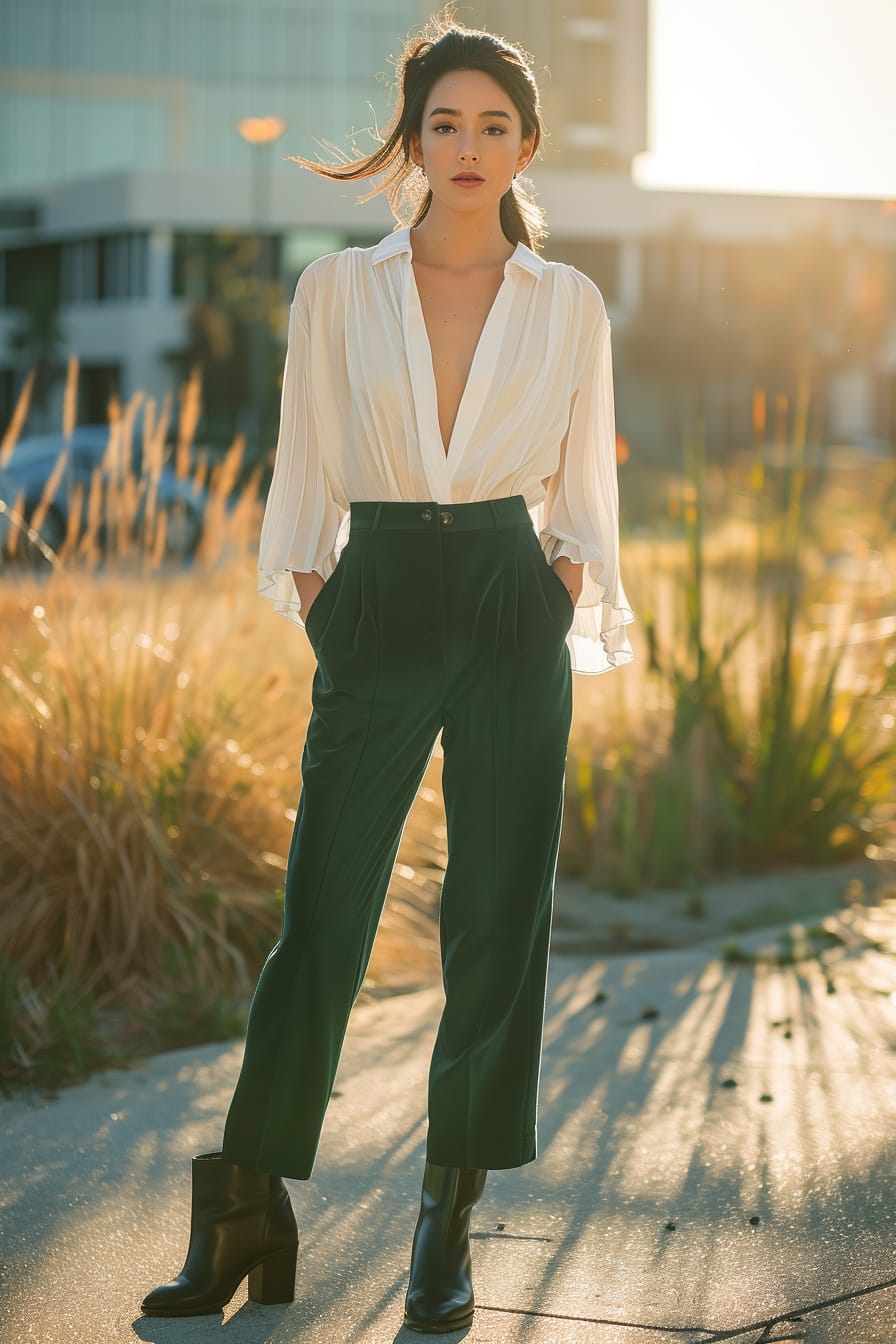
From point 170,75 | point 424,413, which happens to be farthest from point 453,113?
point 170,75

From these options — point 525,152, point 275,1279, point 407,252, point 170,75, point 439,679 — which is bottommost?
point 275,1279

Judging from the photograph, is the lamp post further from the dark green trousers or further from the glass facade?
the dark green trousers

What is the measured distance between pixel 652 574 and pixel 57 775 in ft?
7.95

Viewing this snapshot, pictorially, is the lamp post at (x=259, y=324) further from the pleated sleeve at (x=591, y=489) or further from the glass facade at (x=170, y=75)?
the pleated sleeve at (x=591, y=489)

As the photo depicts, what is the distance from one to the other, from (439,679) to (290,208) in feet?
159

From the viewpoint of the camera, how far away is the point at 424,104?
8.87ft

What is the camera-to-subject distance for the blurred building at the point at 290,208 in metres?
48.4

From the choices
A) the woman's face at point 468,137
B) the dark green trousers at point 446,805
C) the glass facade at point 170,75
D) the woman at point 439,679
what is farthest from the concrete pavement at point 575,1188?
the glass facade at point 170,75

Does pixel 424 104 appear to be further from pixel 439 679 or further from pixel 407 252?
pixel 439 679

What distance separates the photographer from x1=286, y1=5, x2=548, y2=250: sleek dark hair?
2674 mm

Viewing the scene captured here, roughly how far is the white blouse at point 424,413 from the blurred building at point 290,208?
3563 cm

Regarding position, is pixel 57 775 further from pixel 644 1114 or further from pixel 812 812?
pixel 812 812

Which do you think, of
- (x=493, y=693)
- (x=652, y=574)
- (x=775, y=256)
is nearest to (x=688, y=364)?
(x=775, y=256)

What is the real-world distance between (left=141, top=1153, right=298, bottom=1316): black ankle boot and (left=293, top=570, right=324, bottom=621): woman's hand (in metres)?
0.81
